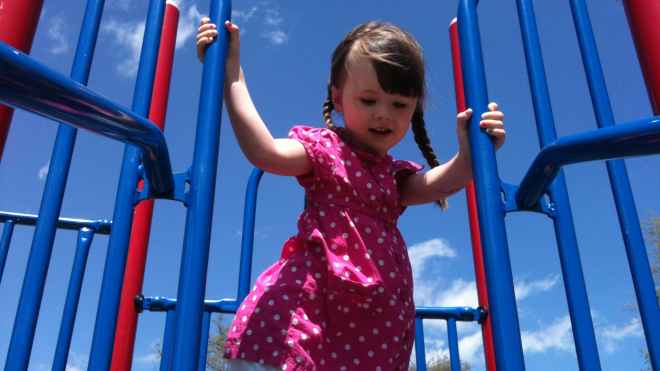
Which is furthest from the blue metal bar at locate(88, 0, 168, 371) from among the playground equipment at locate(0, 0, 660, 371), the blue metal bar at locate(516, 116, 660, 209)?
the blue metal bar at locate(516, 116, 660, 209)

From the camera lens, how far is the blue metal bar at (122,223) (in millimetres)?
1396

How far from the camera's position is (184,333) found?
3.37 feet

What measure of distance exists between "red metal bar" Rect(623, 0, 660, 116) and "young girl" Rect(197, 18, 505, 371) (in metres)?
0.32

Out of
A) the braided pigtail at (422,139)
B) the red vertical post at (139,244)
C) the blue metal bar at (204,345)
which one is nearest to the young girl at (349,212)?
the braided pigtail at (422,139)

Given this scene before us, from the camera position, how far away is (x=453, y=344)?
2396 mm

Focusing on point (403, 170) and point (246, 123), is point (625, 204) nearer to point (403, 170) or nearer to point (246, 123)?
point (403, 170)

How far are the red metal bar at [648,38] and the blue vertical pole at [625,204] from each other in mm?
466

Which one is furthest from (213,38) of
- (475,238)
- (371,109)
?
(475,238)

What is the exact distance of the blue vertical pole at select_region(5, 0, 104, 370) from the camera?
1.53 metres

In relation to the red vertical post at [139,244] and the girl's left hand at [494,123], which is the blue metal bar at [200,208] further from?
the red vertical post at [139,244]

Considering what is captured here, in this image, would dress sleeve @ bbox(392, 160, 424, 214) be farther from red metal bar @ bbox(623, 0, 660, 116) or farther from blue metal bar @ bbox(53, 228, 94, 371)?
blue metal bar @ bbox(53, 228, 94, 371)

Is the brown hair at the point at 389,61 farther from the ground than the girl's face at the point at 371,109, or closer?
farther from the ground

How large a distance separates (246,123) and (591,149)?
755 millimetres

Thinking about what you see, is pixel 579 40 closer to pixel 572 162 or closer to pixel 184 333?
pixel 572 162
